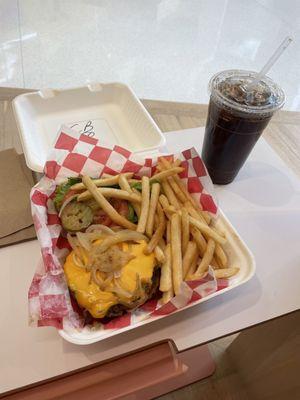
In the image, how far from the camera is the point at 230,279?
740 millimetres

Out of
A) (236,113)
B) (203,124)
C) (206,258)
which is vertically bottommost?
(203,124)

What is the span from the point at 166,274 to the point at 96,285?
0.15 meters

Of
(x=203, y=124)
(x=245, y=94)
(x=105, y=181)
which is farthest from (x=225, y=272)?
(x=203, y=124)

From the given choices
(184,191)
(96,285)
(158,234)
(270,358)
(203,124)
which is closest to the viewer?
(96,285)

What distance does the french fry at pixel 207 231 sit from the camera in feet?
2.52

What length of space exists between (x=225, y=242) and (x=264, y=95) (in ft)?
1.33

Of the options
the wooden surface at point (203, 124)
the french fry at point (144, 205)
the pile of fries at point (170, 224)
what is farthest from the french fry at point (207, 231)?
the wooden surface at point (203, 124)

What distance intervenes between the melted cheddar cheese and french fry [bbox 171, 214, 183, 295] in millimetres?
48

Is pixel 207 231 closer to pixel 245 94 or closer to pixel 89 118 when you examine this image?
pixel 245 94

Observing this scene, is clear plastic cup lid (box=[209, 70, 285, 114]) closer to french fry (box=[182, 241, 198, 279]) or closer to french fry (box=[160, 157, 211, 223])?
french fry (box=[160, 157, 211, 223])

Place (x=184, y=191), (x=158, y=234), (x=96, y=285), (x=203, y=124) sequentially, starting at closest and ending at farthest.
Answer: (x=96, y=285) → (x=158, y=234) → (x=184, y=191) → (x=203, y=124)

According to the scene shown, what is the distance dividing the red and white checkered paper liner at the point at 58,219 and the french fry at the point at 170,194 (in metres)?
0.05

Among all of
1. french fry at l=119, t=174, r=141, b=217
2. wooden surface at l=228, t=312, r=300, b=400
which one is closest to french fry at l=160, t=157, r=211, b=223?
french fry at l=119, t=174, r=141, b=217

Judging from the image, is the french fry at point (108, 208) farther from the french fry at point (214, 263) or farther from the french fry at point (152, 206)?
the french fry at point (214, 263)
